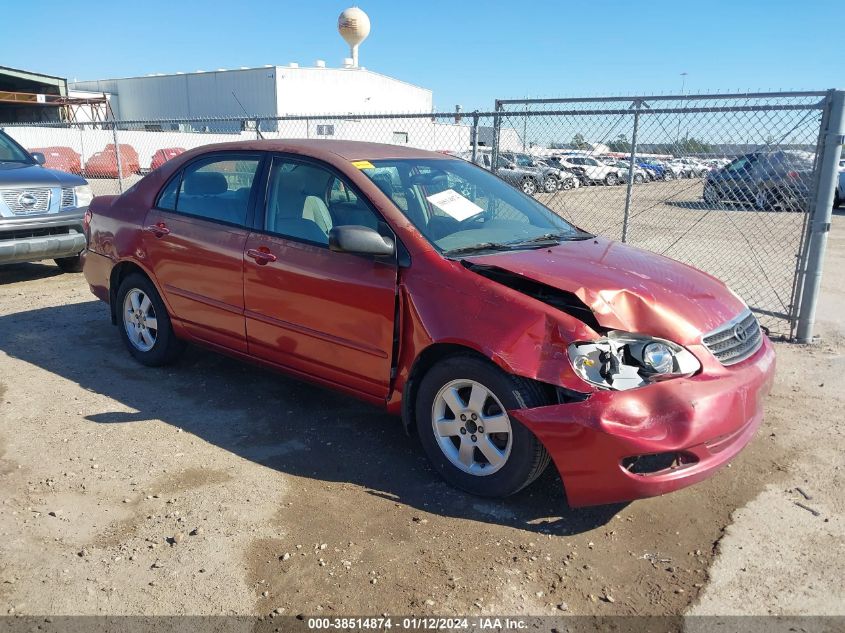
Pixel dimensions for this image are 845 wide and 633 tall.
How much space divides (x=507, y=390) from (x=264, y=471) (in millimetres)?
1463

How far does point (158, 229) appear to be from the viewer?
482cm

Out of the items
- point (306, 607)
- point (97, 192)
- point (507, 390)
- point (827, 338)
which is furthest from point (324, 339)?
point (97, 192)

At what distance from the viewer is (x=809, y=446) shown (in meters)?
4.04

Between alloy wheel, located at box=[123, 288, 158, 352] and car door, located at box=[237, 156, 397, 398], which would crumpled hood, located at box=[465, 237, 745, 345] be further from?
alloy wheel, located at box=[123, 288, 158, 352]

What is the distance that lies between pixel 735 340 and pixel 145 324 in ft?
13.4

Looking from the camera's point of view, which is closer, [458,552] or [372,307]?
[458,552]

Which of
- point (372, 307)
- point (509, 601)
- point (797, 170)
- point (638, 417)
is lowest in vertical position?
point (509, 601)

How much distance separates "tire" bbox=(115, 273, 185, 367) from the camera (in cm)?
498

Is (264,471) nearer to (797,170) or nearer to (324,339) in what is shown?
(324,339)

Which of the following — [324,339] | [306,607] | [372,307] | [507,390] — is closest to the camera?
[306,607]

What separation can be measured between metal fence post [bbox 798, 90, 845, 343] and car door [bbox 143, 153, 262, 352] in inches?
174

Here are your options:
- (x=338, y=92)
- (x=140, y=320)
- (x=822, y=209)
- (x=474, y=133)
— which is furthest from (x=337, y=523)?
(x=338, y=92)

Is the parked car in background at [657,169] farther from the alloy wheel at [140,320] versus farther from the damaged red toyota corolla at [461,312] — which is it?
the alloy wheel at [140,320]

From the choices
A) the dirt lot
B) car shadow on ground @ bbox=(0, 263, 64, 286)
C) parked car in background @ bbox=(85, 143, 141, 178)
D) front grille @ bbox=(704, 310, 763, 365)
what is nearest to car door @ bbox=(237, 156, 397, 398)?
the dirt lot
